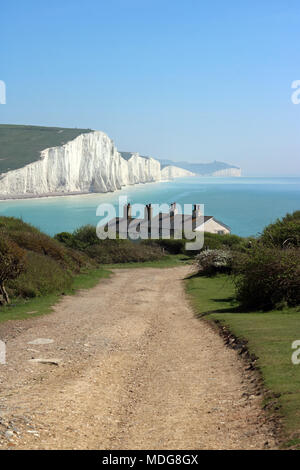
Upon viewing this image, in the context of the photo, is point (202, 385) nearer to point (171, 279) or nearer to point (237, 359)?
point (237, 359)

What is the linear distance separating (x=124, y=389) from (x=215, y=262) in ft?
79.7

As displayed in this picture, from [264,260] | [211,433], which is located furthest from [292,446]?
[264,260]

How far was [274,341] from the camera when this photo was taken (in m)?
12.2

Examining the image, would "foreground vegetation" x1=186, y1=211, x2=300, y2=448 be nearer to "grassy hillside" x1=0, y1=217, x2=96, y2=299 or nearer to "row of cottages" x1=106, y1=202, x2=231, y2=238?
"grassy hillside" x1=0, y1=217, x2=96, y2=299

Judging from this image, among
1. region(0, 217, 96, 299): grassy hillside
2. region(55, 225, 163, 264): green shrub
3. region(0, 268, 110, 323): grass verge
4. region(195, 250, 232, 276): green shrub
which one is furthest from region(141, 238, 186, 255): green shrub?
region(0, 268, 110, 323): grass verge

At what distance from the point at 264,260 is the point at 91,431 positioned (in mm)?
12245

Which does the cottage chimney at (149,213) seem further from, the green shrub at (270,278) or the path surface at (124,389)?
the path surface at (124,389)

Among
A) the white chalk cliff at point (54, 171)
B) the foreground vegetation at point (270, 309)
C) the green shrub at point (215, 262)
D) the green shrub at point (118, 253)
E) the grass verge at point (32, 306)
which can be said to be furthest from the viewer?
the white chalk cliff at point (54, 171)

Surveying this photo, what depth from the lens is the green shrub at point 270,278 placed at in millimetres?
17875

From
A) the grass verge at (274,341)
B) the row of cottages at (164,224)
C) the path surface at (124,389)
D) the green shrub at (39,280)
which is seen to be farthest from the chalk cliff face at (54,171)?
the path surface at (124,389)

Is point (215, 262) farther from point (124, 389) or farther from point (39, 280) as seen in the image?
point (124, 389)

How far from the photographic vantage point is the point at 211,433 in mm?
7379

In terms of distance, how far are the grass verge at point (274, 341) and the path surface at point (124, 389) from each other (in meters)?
0.36

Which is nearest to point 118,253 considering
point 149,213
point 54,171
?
point 149,213
